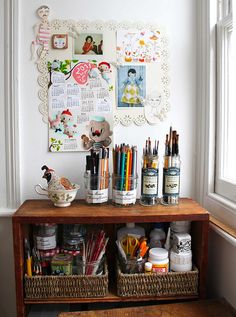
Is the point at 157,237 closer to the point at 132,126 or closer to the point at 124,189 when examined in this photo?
the point at 124,189

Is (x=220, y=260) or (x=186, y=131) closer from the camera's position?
(x=220, y=260)

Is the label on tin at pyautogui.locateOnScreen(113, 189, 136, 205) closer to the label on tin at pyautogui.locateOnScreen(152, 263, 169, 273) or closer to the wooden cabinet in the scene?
the wooden cabinet

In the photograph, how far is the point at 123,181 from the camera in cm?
106

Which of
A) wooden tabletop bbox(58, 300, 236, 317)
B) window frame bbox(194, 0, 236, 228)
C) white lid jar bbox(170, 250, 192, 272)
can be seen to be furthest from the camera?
window frame bbox(194, 0, 236, 228)

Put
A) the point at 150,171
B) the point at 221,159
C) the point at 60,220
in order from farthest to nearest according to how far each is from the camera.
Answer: the point at 221,159, the point at 150,171, the point at 60,220

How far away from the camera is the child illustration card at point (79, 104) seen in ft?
3.92

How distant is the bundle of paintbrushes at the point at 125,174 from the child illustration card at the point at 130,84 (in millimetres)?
262

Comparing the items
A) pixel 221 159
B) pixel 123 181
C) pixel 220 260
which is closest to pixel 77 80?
pixel 123 181

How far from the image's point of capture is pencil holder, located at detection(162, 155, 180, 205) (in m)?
1.08

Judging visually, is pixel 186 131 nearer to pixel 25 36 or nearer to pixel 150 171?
pixel 150 171

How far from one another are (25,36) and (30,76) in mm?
176

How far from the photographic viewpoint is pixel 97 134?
1216mm

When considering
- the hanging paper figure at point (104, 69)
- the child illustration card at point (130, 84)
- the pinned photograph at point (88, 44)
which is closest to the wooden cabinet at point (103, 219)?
the child illustration card at point (130, 84)

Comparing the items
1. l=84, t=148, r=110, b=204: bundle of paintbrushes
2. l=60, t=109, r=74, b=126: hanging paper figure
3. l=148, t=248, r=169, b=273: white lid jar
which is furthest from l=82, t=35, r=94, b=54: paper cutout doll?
l=148, t=248, r=169, b=273: white lid jar
